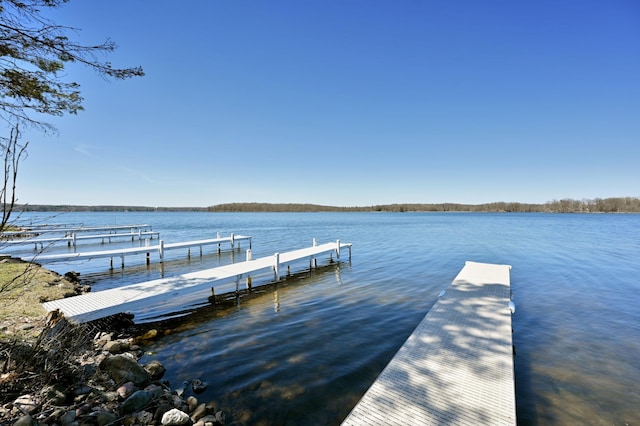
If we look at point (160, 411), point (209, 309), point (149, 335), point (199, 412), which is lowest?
point (209, 309)

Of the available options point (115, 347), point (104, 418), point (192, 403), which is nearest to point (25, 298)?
point (115, 347)

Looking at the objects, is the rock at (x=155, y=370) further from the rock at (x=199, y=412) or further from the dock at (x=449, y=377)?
the dock at (x=449, y=377)

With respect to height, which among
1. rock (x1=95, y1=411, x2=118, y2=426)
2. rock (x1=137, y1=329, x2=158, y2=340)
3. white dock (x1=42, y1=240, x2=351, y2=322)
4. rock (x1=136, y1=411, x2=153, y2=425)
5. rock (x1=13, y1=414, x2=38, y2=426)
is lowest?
rock (x1=137, y1=329, x2=158, y2=340)

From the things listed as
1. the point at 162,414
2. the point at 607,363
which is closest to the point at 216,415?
the point at 162,414

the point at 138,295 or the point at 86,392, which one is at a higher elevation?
the point at 138,295

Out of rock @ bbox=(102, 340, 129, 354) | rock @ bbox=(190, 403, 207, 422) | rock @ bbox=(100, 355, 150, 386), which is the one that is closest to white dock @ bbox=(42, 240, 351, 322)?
rock @ bbox=(102, 340, 129, 354)

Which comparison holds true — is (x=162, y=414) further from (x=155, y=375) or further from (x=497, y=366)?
(x=497, y=366)

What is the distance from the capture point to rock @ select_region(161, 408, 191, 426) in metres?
3.70

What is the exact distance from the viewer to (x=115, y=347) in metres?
5.84

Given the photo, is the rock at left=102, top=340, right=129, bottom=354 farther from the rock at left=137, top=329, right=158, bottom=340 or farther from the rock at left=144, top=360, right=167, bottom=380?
the rock at left=144, top=360, right=167, bottom=380

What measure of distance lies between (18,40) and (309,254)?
12.5 metres

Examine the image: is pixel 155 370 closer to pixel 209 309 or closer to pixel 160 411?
pixel 160 411

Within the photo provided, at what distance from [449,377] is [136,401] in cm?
435

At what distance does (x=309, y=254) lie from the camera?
15.3 metres
